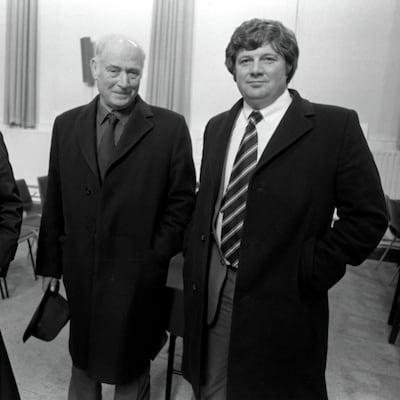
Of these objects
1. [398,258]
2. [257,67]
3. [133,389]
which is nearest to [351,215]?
[257,67]

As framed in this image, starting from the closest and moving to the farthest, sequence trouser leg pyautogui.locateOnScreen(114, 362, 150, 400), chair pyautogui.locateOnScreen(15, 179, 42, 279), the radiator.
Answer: trouser leg pyautogui.locateOnScreen(114, 362, 150, 400), chair pyautogui.locateOnScreen(15, 179, 42, 279), the radiator

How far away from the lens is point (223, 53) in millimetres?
5379

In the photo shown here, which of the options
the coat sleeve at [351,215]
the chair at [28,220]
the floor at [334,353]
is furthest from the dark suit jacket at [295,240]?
the chair at [28,220]

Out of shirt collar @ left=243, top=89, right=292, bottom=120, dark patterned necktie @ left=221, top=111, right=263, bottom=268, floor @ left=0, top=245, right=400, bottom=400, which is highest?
shirt collar @ left=243, top=89, right=292, bottom=120

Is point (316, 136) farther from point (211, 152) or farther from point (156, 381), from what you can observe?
point (156, 381)

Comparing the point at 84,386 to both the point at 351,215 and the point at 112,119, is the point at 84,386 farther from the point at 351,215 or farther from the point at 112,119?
the point at 351,215

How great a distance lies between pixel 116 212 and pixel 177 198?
24cm

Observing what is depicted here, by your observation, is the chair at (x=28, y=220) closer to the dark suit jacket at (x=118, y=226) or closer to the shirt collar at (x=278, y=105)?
the dark suit jacket at (x=118, y=226)

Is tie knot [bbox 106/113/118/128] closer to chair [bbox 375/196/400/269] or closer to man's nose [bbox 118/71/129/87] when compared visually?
man's nose [bbox 118/71/129/87]

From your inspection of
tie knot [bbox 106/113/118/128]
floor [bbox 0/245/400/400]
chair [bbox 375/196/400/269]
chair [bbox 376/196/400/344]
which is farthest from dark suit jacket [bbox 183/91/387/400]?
chair [bbox 375/196/400/269]

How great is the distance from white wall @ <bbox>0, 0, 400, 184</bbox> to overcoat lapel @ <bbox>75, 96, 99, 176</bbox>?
376 cm

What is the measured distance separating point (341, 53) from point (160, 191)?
434 centimetres

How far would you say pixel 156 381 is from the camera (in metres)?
2.32

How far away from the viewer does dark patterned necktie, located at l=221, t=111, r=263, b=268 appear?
1317mm
